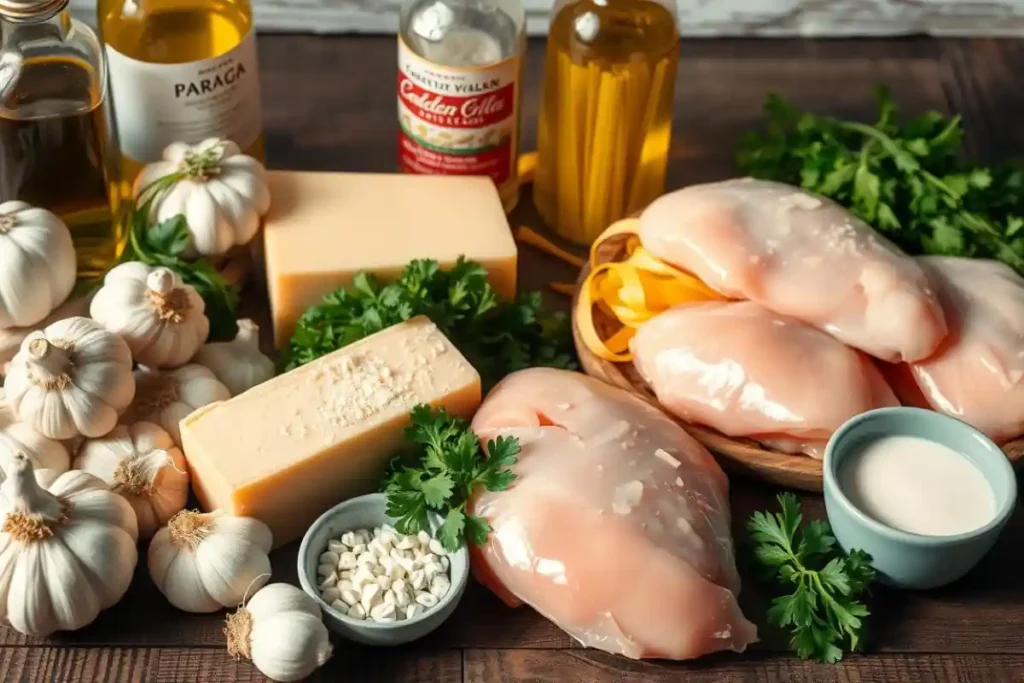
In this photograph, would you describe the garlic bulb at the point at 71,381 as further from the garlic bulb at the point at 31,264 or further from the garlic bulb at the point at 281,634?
the garlic bulb at the point at 281,634

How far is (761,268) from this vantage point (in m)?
1.39

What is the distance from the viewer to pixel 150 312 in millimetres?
1331

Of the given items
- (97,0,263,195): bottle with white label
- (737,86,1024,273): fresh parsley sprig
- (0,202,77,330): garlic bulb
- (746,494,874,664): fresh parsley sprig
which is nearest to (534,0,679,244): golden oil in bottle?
(737,86,1024,273): fresh parsley sprig

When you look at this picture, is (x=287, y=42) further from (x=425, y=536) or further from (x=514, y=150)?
(x=425, y=536)

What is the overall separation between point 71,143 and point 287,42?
2.06 feet

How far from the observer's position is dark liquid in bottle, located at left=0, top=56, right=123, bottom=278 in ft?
4.59

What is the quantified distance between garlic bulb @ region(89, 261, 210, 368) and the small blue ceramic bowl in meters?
0.68

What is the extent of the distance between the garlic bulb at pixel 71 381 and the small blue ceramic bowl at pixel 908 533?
71 cm

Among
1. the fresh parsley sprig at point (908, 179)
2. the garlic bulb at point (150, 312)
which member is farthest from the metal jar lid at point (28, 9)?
the fresh parsley sprig at point (908, 179)

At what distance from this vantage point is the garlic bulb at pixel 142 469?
4.15 feet

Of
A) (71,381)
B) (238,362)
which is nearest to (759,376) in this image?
(238,362)

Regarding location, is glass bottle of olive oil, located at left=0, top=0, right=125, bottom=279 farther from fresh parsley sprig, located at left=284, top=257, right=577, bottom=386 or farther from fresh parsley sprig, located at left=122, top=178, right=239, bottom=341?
fresh parsley sprig, located at left=284, top=257, right=577, bottom=386

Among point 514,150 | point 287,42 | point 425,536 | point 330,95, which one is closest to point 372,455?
point 425,536

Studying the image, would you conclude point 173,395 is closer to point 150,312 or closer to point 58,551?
point 150,312
